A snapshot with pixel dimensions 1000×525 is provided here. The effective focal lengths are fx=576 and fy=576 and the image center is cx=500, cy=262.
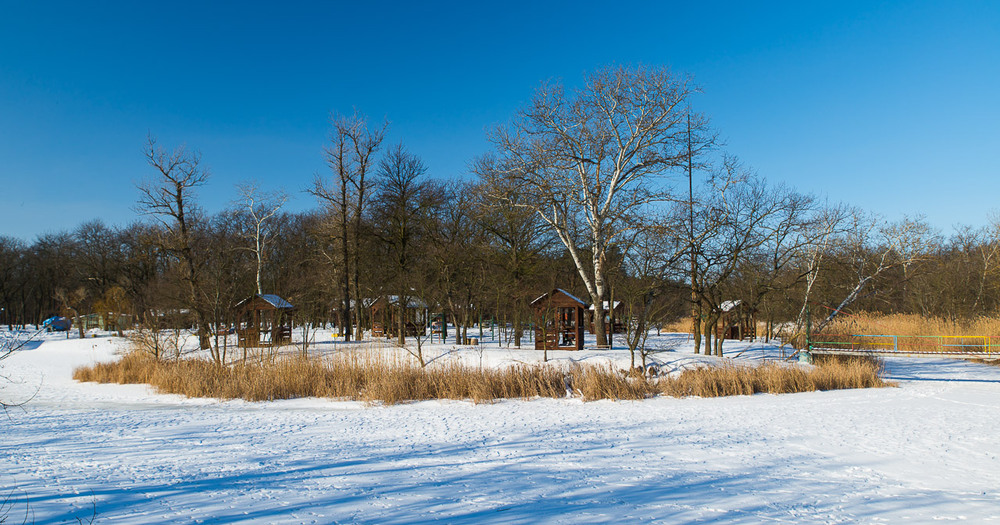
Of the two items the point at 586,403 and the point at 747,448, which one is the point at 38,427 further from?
the point at 747,448

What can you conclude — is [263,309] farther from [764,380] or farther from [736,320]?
[764,380]

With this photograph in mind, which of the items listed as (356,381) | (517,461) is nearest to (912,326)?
(356,381)

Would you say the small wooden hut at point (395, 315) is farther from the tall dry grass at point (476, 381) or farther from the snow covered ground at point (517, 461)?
the snow covered ground at point (517, 461)

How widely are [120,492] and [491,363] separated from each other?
11.2 metres

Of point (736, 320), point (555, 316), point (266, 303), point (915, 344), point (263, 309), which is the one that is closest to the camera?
point (555, 316)

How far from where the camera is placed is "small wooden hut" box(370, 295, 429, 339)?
23.3 metres

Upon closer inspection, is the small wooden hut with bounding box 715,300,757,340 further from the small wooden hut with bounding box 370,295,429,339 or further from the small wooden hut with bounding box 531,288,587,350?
the small wooden hut with bounding box 370,295,429,339

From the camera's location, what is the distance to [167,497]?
5.12m

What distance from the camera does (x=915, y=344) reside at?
24.8 metres

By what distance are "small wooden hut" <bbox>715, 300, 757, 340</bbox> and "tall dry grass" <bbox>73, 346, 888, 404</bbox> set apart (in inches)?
251

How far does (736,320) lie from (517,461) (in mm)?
17961

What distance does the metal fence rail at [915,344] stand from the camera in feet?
73.1

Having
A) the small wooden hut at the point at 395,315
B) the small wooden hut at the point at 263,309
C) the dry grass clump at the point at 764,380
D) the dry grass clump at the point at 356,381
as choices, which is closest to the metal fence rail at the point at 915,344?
the dry grass clump at the point at 764,380

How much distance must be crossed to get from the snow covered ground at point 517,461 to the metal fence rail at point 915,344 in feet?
36.7
